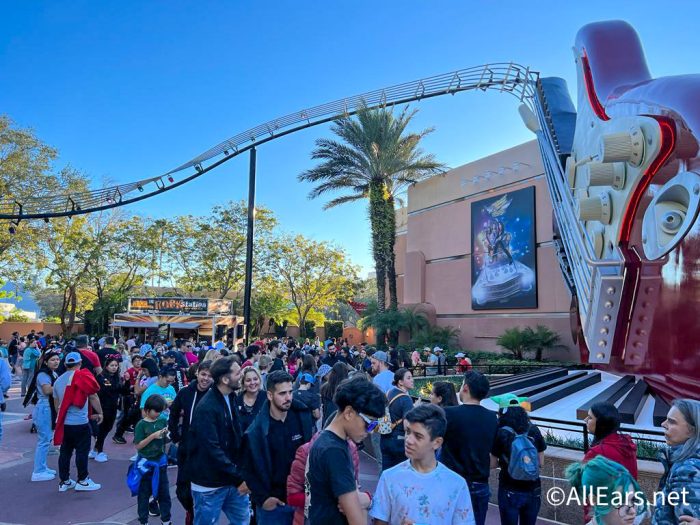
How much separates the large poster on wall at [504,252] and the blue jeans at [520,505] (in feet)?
57.2

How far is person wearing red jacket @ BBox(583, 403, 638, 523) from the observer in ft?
10.6

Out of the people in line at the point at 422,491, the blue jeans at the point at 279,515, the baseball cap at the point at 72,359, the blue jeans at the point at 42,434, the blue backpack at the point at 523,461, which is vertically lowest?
the blue jeans at the point at 42,434

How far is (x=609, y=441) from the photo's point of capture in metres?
3.28

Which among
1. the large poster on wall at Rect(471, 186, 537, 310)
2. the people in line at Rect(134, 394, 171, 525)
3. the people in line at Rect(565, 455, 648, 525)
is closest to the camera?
the people in line at Rect(565, 455, 648, 525)

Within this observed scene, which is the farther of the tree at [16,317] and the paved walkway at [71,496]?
the tree at [16,317]

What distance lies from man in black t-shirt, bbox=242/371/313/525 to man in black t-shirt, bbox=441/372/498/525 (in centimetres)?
106

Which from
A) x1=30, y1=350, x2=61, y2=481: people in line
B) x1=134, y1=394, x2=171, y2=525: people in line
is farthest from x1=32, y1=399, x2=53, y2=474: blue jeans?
x1=134, y1=394, x2=171, y2=525: people in line

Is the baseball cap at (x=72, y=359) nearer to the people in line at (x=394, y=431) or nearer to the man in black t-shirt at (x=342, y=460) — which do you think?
the people in line at (x=394, y=431)

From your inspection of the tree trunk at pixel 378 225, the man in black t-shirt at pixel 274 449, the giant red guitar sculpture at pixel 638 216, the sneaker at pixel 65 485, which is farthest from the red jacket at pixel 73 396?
the tree trunk at pixel 378 225

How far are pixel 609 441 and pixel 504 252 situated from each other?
18743 mm

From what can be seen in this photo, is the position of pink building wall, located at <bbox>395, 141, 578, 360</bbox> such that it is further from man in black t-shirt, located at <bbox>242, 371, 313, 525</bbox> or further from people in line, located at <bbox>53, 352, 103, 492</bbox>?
man in black t-shirt, located at <bbox>242, 371, 313, 525</bbox>

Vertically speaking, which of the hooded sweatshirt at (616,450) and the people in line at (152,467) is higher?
the hooded sweatshirt at (616,450)

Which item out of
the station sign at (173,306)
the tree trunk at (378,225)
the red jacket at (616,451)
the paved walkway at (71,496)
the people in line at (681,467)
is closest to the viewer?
the people in line at (681,467)

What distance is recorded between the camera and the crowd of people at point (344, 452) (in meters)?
2.22
